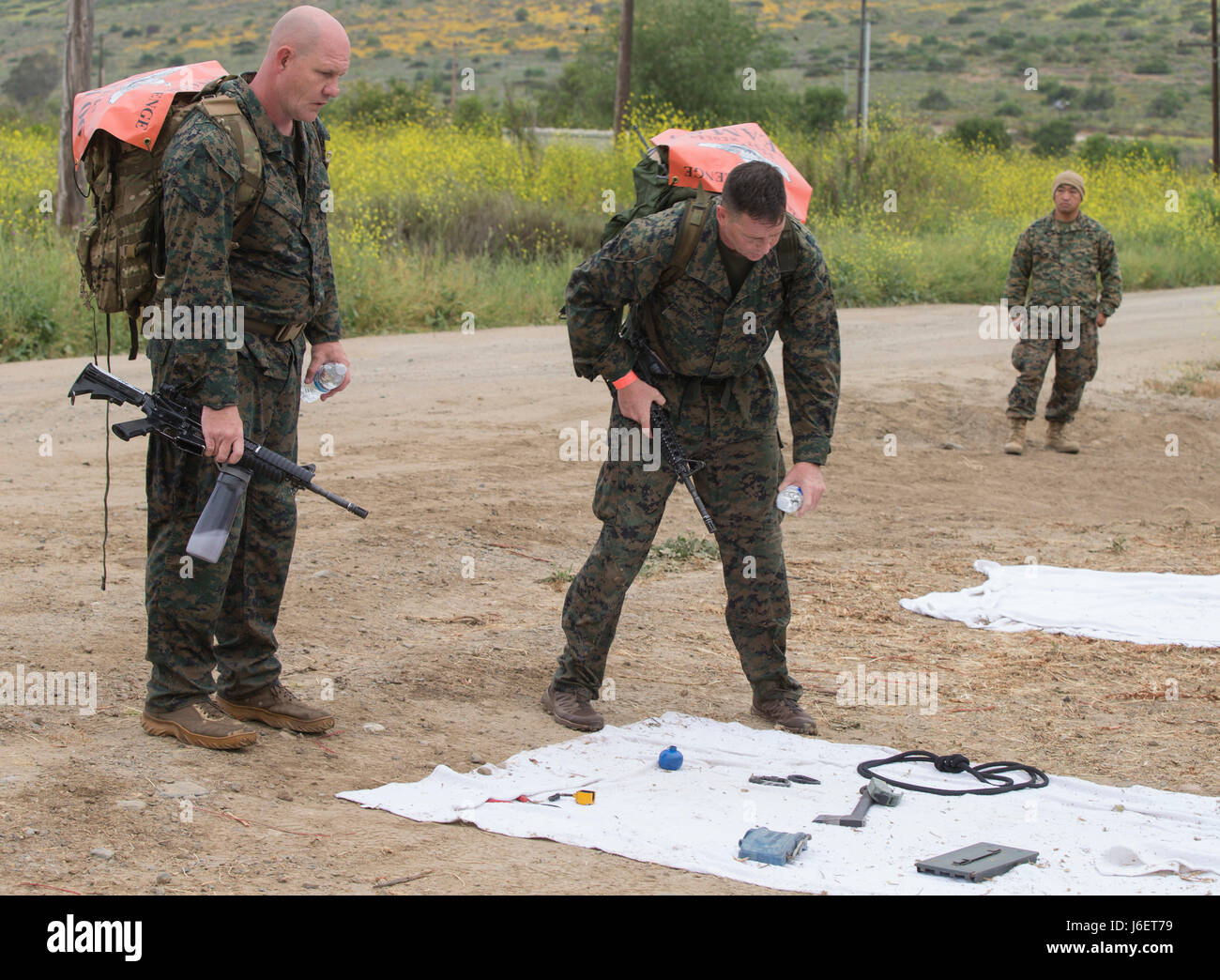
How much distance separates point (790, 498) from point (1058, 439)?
702 centimetres

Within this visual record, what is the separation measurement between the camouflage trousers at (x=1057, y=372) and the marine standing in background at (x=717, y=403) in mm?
6145

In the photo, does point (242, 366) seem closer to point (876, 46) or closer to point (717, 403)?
point (717, 403)

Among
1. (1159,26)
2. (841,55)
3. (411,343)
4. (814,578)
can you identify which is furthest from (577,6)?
(814,578)

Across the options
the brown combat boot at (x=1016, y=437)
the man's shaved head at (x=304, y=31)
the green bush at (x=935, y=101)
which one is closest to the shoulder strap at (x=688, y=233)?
the man's shaved head at (x=304, y=31)

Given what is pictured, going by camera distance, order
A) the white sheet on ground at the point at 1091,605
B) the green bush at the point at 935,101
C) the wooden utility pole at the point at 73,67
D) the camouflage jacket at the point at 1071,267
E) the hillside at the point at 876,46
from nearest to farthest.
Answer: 1. the white sheet on ground at the point at 1091,605
2. the camouflage jacket at the point at 1071,267
3. the wooden utility pole at the point at 73,67
4. the green bush at the point at 935,101
5. the hillside at the point at 876,46

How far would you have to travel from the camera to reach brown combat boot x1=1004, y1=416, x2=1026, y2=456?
10.4 meters

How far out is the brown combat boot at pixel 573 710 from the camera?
463cm

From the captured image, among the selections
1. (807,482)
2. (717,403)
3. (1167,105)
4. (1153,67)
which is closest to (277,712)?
(717,403)

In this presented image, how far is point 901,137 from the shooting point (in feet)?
82.6

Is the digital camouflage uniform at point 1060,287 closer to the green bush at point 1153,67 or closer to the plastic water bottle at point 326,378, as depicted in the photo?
the plastic water bottle at point 326,378

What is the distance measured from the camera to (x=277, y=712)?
14.2 ft

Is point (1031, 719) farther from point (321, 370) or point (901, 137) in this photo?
point (901, 137)

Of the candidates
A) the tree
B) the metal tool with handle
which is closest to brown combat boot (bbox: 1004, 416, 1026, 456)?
the metal tool with handle

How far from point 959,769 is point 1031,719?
866 mm
